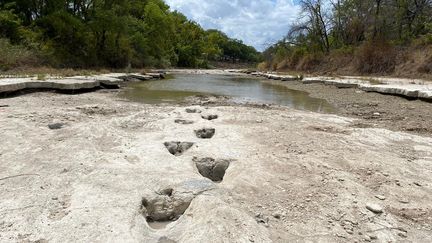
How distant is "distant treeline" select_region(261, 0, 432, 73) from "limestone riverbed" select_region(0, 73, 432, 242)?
15.5 metres

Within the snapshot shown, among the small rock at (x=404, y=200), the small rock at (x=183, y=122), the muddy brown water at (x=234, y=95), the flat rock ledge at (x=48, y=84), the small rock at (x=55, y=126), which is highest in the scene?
the small rock at (x=404, y=200)

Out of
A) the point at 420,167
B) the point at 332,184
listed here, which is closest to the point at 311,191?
the point at 332,184

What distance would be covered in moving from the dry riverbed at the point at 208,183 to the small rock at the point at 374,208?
0.01m

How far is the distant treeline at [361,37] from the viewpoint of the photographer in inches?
817

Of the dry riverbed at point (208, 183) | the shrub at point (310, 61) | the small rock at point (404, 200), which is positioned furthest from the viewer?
the shrub at point (310, 61)

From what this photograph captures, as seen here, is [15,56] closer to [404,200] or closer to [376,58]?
[404,200]

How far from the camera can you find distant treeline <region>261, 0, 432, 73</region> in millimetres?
20750

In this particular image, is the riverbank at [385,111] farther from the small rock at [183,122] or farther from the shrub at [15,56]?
the shrub at [15,56]

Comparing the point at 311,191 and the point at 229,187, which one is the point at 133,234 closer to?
the point at 229,187

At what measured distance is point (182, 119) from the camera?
6816 millimetres

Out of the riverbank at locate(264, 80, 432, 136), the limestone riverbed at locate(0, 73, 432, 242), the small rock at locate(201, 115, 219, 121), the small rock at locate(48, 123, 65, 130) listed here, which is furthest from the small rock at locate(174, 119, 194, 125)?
the riverbank at locate(264, 80, 432, 136)

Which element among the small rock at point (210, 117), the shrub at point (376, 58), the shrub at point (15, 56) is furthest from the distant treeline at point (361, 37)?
the shrub at point (15, 56)

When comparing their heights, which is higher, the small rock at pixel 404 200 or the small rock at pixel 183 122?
the small rock at pixel 404 200

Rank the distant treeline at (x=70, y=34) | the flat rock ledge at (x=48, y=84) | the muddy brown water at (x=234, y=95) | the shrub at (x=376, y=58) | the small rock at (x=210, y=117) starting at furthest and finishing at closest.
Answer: the distant treeline at (x=70, y=34), the shrub at (x=376, y=58), the muddy brown water at (x=234, y=95), the flat rock ledge at (x=48, y=84), the small rock at (x=210, y=117)
